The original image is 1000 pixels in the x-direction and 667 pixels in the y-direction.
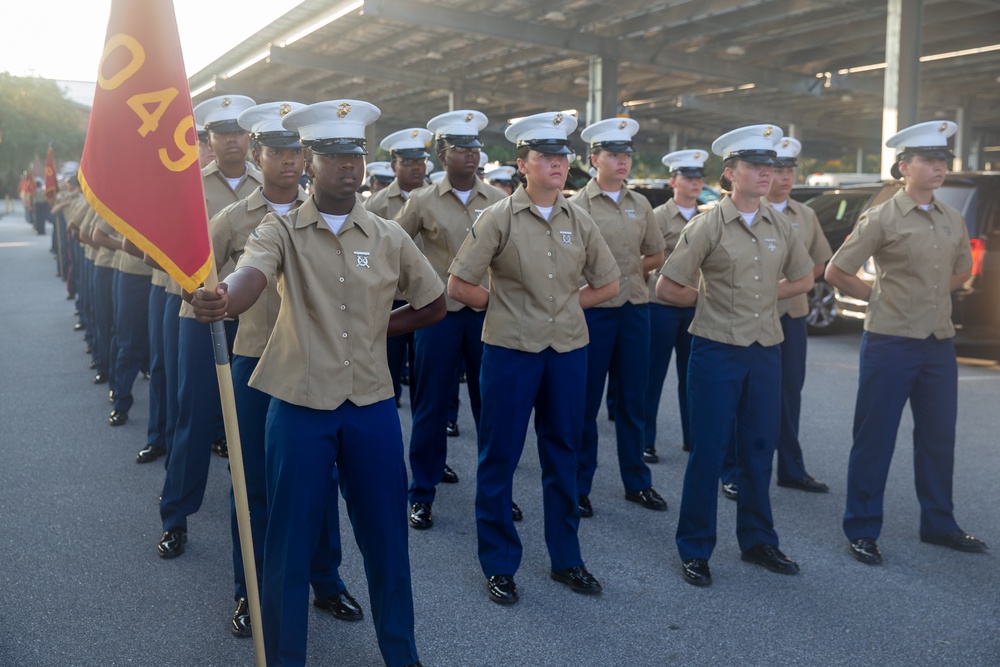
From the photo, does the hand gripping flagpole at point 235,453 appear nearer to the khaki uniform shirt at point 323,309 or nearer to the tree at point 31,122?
the khaki uniform shirt at point 323,309

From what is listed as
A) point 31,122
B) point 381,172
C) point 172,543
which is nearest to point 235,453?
point 172,543

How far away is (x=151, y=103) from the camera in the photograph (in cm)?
282

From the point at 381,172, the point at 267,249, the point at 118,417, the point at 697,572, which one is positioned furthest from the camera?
the point at 381,172

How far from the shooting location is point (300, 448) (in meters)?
3.34

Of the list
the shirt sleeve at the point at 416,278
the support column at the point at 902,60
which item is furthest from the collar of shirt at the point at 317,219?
the support column at the point at 902,60

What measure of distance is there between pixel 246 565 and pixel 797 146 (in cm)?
491

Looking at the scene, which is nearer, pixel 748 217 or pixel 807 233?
pixel 748 217

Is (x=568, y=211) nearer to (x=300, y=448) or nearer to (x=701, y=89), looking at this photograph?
(x=300, y=448)

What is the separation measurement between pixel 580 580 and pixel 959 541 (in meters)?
2.08

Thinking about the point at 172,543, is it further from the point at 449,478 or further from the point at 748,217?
the point at 748,217

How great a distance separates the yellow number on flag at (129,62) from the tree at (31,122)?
5296 centimetres

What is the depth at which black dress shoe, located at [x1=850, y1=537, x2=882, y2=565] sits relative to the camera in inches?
Answer: 190

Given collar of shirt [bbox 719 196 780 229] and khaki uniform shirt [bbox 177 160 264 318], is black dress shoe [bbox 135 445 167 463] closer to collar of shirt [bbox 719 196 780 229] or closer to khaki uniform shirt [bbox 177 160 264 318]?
khaki uniform shirt [bbox 177 160 264 318]

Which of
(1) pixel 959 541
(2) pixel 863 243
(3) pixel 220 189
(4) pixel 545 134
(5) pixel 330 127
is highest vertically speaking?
(4) pixel 545 134
